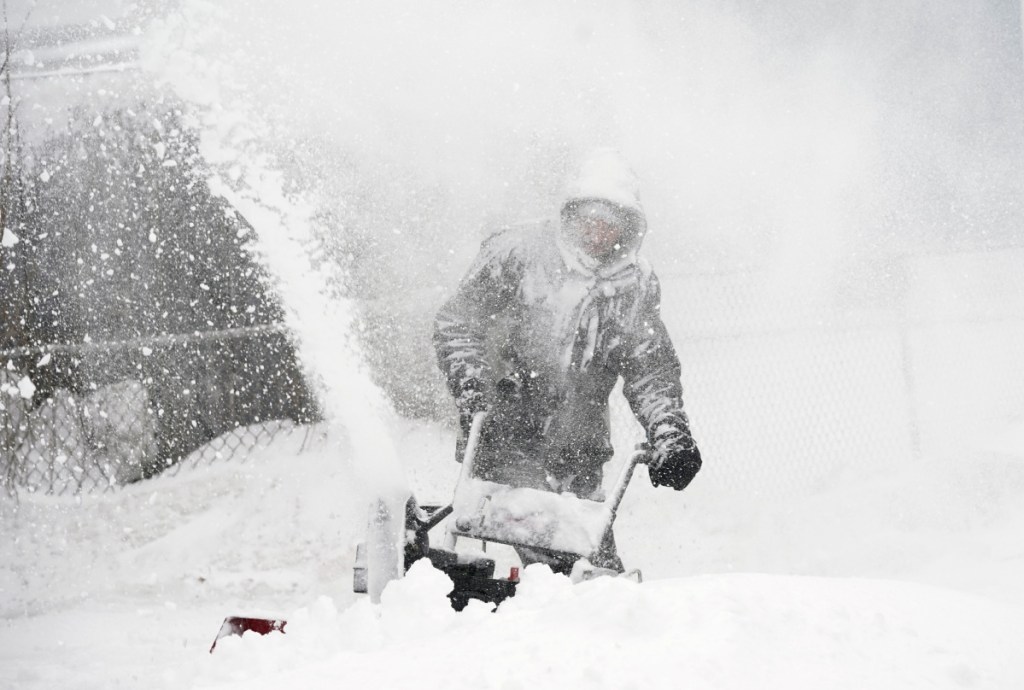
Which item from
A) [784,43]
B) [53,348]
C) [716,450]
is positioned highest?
[784,43]

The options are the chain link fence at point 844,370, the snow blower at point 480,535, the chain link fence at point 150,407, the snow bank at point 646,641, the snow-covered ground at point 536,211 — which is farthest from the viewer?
the chain link fence at point 150,407

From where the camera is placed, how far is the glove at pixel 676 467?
9.47 feet

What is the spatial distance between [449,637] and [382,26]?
3.76 m

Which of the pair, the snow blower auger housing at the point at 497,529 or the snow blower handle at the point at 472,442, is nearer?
the snow blower auger housing at the point at 497,529

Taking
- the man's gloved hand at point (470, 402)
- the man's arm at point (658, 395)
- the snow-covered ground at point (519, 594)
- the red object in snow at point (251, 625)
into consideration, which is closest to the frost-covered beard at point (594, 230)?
the man's arm at point (658, 395)

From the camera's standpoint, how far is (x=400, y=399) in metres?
4.32

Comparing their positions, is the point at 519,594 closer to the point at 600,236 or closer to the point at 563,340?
the point at 563,340

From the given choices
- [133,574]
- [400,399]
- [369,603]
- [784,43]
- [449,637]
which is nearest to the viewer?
[449,637]

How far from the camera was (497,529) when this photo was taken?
2387mm

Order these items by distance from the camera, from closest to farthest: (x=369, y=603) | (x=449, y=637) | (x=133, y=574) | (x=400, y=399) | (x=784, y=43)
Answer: (x=449, y=637)
(x=369, y=603)
(x=133, y=574)
(x=400, y=399)
(x=784, y=43)

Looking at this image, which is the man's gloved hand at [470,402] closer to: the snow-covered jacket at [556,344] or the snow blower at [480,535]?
the snow-covered jacket at [556,344]

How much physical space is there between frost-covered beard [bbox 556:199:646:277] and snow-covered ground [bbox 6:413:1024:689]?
136 centimetres

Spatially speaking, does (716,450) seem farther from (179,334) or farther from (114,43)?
(114,43)

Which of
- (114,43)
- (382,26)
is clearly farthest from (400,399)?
(114,43)
